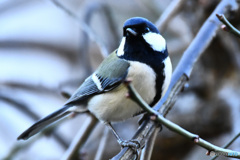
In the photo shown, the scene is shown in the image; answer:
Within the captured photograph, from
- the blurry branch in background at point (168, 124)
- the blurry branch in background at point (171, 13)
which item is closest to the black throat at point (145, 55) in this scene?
the blurry branch in background at point (171, 13)

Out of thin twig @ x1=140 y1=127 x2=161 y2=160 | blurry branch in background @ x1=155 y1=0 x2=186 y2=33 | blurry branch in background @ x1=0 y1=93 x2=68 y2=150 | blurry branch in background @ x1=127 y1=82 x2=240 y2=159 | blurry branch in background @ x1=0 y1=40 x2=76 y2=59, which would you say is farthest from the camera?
blurry branch in background @ x1=0 y1=40 x2=76 y2=59

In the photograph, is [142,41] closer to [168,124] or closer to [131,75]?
[131,75]

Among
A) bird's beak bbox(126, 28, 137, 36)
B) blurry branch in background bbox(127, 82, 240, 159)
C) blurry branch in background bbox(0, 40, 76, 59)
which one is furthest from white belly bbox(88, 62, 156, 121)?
blurry branch in background bbox(0, 40, 76, 59)

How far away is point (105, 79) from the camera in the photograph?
1.26 metres

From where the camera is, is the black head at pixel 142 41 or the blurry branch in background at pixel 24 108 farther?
the blurry branch in background at pixel 24 108

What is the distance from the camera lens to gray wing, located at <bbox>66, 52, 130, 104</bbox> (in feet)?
3.96

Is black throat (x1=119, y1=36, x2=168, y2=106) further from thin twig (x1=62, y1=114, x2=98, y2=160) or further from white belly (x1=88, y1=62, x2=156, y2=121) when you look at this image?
thin twig (x1=62, y1=114, x2=98, y2=160)

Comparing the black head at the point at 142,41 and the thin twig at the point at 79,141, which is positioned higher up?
the black head at the point at 142,41

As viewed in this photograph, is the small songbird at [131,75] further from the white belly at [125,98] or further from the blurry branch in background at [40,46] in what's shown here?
the blurry branch in background at [40,46]

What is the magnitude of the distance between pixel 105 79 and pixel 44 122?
0.28 metres

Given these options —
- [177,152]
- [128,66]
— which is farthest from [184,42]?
[128,66]

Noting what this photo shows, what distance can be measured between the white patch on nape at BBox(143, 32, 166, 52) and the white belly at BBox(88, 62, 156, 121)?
0.09 metres

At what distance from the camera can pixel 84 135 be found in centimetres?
132

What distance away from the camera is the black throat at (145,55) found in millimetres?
1173
